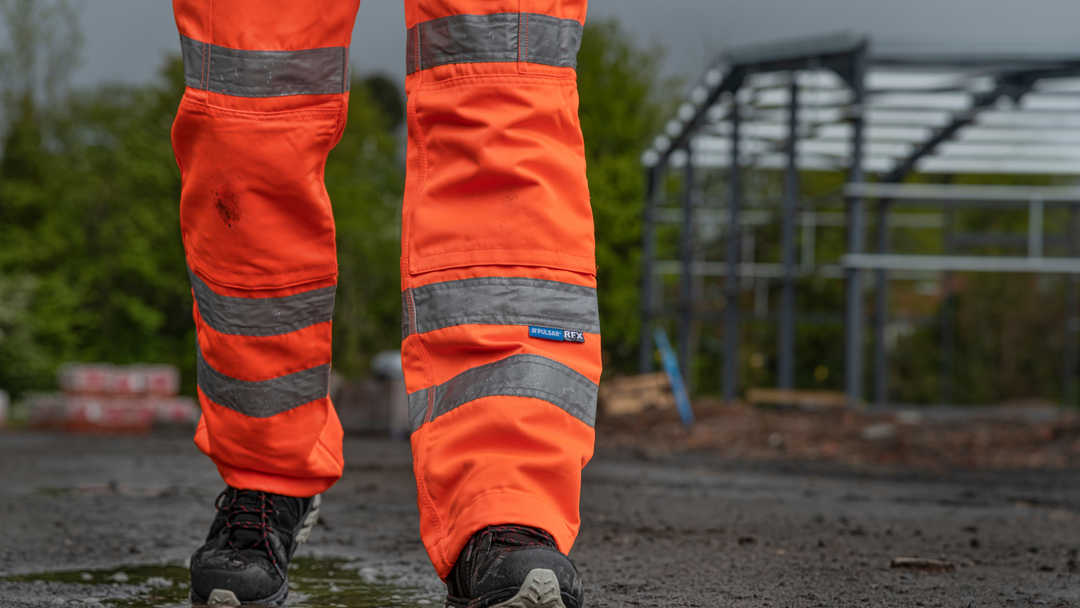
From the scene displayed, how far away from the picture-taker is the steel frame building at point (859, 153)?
14.6 meters

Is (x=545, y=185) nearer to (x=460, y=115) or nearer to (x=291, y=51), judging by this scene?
(x=460, y=115)

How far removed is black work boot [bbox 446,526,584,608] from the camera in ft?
4.57

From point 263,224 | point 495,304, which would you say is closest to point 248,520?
point 263,224

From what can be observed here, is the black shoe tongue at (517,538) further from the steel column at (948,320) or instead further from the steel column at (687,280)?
the steel column at (948,320)

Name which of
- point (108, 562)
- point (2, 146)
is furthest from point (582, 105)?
point (108, 562)

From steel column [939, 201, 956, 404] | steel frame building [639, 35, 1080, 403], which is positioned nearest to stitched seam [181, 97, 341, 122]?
steel frame building [639, 35, 1080, 403]

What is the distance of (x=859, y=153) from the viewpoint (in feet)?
46.8

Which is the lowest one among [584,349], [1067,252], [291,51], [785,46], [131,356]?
[131,356]

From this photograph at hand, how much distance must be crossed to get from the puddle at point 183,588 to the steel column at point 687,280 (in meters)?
18.3

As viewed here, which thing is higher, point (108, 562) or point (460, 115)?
point (460, 115)

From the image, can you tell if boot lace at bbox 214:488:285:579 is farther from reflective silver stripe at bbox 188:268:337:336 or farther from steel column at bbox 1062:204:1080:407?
steel column at bbox 1062:204:1080:407

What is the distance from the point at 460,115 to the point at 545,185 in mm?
154

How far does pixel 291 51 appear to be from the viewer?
75.6 inches

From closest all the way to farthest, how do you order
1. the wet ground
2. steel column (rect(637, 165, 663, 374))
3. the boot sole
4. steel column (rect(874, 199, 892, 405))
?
1. the boot sole
2. the wet ground
3. steel column (rect(874, 199, 892, 405))
4. steel column (rect(637, 165, 663, 374))
